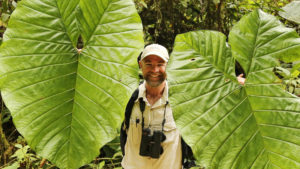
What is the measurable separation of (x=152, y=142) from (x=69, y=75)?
104 cm

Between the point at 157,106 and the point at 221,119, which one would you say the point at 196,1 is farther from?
the point at 221,119

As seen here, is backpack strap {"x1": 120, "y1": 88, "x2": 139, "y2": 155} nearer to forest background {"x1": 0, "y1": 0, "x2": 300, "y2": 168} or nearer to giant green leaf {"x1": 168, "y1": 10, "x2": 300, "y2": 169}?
forest background {"x1": 0, "y1": 0, "x2": 300, "y2": 168}

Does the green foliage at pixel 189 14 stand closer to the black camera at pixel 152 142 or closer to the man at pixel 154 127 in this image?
the man at pixel 154 127

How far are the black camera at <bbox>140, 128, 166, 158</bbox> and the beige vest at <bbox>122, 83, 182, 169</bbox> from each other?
2.2 inches

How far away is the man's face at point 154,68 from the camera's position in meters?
1.07

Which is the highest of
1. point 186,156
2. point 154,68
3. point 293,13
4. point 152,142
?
point 293,13

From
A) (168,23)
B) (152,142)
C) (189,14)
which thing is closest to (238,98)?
(152,142)

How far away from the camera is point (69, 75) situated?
0.53 metres

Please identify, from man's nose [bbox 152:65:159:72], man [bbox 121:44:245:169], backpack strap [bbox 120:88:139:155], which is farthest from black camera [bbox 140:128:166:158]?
man's nose [bbox 152:65:159:72]

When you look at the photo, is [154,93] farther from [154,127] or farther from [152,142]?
[152,142]

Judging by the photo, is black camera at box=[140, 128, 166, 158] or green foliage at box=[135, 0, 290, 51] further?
green foliage at box=[135, 0, 290, 51]

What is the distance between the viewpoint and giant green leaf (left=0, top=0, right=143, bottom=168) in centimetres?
49

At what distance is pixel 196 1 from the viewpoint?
244 centimetres

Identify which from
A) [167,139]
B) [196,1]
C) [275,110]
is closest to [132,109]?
[167,139]
